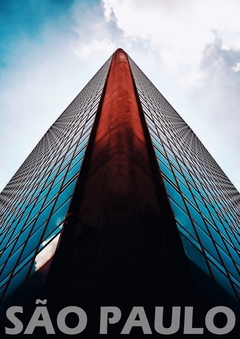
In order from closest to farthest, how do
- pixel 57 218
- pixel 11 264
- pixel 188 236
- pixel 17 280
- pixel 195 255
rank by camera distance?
pixel 195 255 → pixel 188 236 → pixel 17 280 → pixel 57 218 → pixel 11 264

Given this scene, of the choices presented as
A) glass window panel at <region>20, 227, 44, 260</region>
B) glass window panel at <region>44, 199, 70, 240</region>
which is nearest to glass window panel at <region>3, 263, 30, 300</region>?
glass window panel at <region>20, 227, 44, 260</region>

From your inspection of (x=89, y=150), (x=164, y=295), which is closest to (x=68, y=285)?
A: (x=164, y=295)

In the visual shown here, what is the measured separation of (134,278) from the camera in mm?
4336

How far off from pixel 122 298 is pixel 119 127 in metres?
5.95

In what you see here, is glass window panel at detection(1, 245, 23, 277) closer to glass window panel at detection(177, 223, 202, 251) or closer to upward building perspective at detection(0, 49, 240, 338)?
upward building perspective at detection(0, 49, 240, 338)

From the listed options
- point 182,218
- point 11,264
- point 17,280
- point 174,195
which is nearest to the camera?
point 17,280

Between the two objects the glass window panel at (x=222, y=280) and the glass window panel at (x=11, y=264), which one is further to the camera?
the glass window panel at (x=11, y=264)

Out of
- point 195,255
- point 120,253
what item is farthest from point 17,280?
point 195,255

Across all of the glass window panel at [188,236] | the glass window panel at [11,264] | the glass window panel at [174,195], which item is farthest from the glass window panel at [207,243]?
the glass window panel at [11,264]

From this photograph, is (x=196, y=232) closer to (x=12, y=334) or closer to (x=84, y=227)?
(x=84, y=227)

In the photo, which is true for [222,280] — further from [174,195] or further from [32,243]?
[32,243]

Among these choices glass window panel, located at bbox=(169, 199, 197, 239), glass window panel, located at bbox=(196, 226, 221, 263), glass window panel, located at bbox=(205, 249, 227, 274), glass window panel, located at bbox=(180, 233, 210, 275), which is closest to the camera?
glass window panel, located at bbox=(180, 233, 210, 275)

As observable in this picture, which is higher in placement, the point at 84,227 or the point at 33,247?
the point at 84,227

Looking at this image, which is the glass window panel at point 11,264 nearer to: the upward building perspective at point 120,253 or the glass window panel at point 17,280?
the upward building perspective at point 120,253
